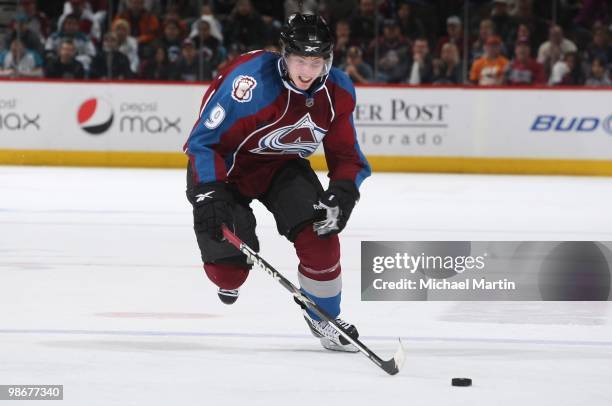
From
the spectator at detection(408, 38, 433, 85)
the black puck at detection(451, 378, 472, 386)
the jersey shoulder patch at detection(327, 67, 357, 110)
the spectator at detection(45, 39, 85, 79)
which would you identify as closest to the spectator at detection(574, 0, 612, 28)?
the spectator at detection(408, 38, 433, 85)

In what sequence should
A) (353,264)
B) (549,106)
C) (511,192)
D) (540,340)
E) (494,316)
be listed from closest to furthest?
(540,340), (494,316), (353,264), (511,192), (549,106)

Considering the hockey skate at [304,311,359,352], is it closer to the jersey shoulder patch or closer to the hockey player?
the hockey player

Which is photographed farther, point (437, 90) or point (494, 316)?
point (437, 90)

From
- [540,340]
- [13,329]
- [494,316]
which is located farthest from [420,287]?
[13,329]

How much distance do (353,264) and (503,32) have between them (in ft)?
20.5

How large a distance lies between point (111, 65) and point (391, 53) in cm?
262

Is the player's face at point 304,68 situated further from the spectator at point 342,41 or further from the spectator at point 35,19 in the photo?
the spectator at point 35,19

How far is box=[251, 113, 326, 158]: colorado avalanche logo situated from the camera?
4.07 m

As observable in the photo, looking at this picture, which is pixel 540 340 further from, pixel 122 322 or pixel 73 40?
pixel 73 40

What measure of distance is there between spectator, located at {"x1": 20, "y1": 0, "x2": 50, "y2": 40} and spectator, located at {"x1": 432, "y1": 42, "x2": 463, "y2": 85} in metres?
3.76

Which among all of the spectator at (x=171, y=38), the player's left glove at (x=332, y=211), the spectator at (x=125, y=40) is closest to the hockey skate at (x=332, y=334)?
the player's left glove at (x=332, y=211)

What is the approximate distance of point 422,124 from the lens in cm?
1173

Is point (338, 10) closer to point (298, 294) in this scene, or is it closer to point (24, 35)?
point (24, 35)

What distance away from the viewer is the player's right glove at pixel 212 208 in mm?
3965
